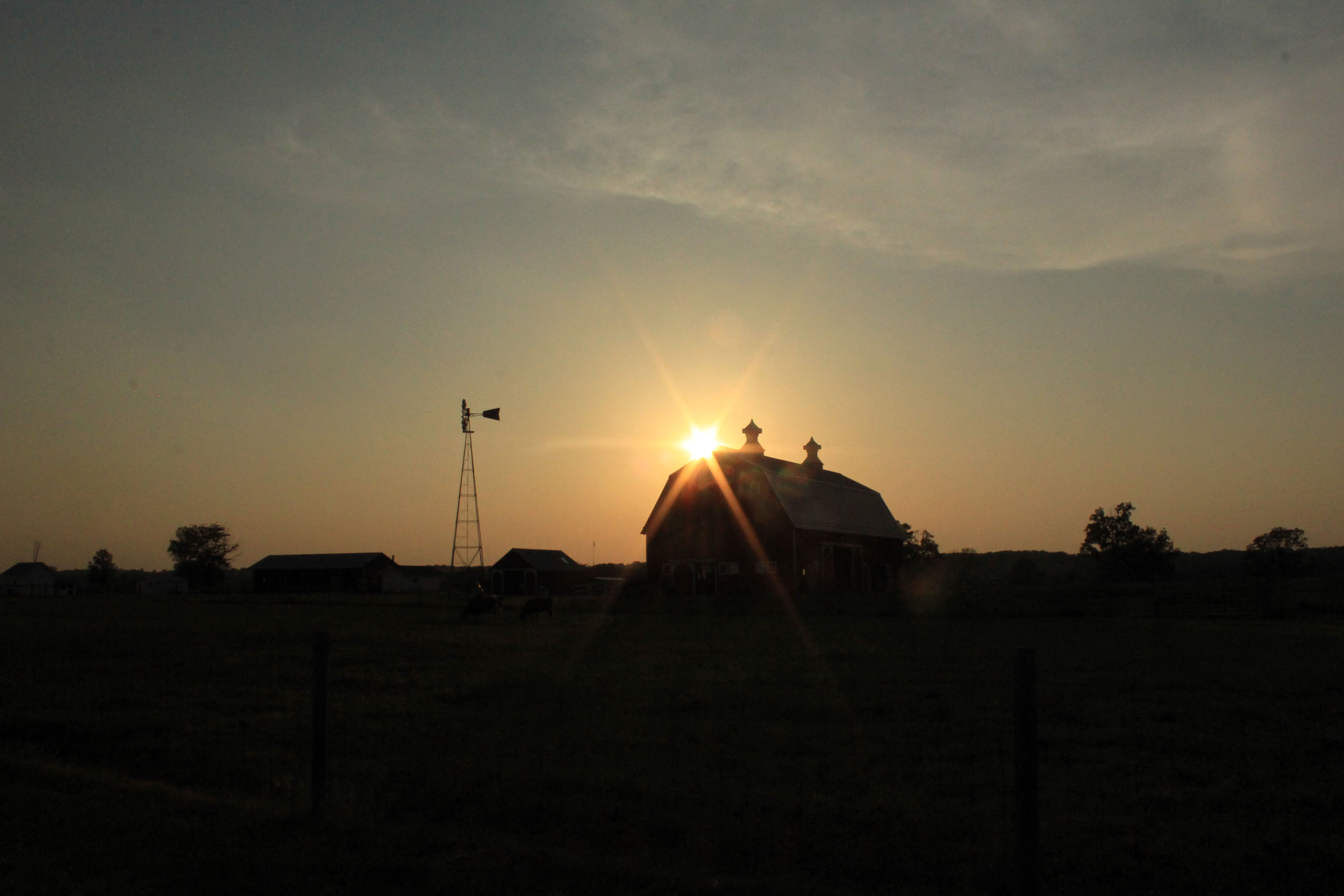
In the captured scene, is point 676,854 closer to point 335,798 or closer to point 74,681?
point 335,798

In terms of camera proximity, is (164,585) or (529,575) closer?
(529,575)

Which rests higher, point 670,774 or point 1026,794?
point 1026,794

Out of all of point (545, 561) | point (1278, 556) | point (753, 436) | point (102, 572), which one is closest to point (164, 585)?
point (102, 572)

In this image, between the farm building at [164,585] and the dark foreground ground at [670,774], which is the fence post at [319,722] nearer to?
the dark foreground ground at [670,774]

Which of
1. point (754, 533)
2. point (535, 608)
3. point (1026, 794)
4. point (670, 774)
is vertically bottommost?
point (535, 608)

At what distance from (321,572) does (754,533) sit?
72683 millimetres

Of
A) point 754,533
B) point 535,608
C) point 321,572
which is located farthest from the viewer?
point 321,572

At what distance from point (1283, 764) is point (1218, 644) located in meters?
14.6

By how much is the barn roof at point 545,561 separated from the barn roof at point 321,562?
2442 centimetres

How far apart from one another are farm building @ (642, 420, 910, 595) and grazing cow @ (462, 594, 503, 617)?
50.4ft

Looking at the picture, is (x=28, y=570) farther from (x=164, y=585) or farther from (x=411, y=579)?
(x=411, y=579)

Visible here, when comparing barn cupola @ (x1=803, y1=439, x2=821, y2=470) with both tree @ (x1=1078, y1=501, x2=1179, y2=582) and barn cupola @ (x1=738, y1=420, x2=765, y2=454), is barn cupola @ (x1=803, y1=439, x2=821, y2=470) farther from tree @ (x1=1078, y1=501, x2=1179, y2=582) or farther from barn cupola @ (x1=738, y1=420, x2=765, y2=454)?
tree @ (x1=1078, y1=501, x2=1179, y2=582)

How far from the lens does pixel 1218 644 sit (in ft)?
73.5

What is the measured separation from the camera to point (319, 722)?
26.8 ft
